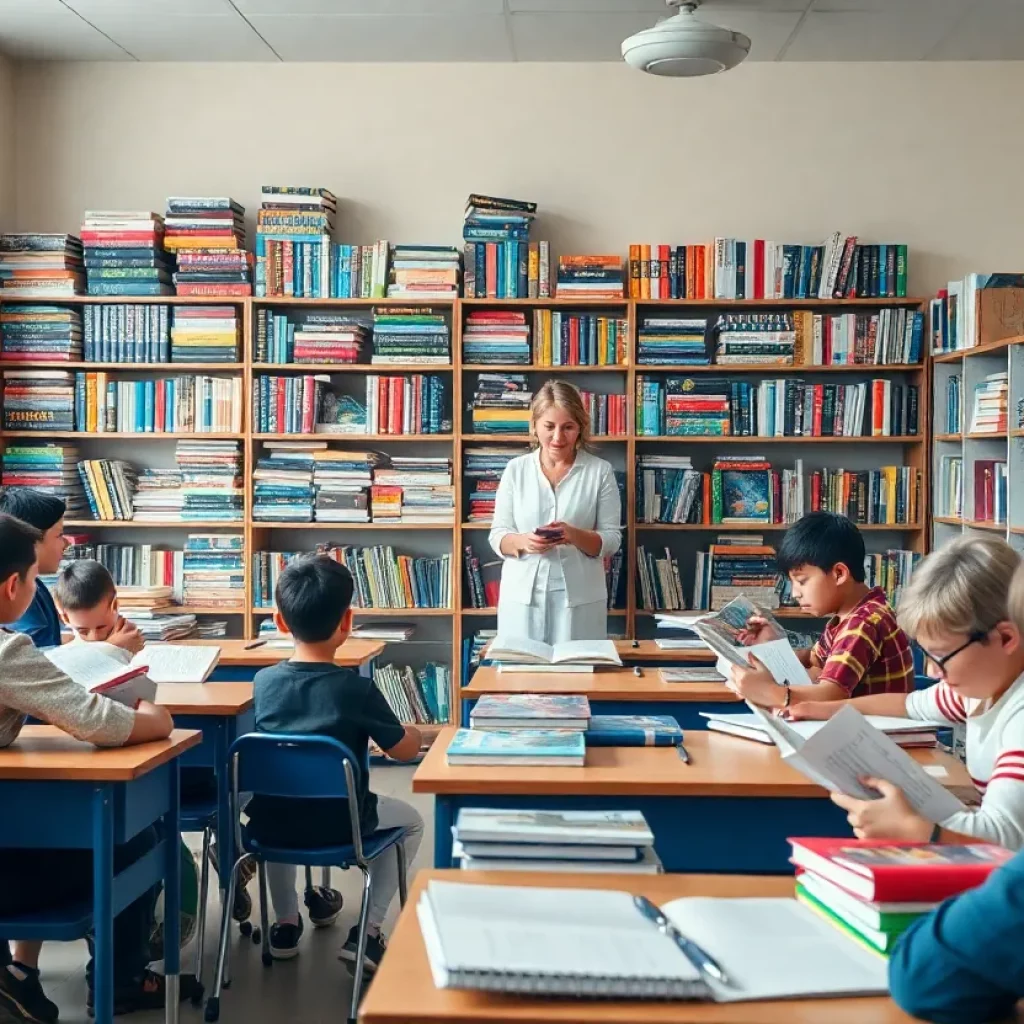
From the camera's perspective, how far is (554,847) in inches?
69.3

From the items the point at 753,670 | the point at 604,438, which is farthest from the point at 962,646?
the point at 604,438

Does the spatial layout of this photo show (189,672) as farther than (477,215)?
No

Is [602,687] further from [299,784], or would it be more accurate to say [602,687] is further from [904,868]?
[904,868]

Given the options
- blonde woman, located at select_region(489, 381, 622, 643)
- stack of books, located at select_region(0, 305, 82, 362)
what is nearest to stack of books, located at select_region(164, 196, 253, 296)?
stack of books, located at select_region(0, 305, 82, 362)

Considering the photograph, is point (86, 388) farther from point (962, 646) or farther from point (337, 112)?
point (962, 646)

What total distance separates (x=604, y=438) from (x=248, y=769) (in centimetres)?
308

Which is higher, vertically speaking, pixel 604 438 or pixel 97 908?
pixel 604 438

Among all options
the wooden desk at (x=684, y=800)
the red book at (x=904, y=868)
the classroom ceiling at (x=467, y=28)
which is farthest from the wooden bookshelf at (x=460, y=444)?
the red book at (x=904, y=868)

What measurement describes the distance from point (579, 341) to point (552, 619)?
137 centimetres

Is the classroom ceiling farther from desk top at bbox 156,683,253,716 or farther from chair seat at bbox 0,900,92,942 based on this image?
chair seat at bbox 0,900,92,942

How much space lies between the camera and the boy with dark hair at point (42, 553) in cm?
358

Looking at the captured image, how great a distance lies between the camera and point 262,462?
5809mm

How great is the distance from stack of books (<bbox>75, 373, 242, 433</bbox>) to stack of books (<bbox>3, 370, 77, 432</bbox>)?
0.05 meters

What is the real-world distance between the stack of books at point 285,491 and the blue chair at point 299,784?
282 cm
